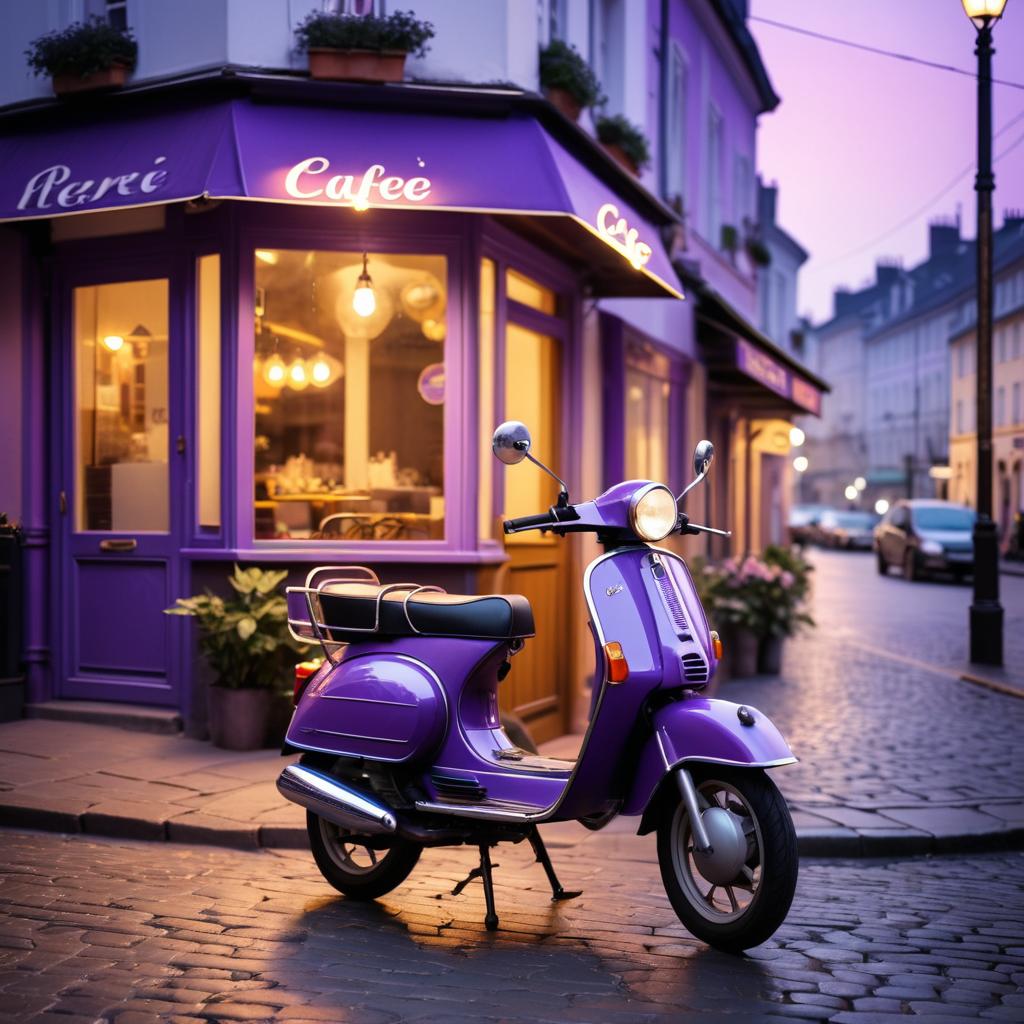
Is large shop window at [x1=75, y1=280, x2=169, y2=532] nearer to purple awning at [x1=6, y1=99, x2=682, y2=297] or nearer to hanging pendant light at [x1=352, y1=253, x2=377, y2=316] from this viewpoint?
purple awning at [x1=6, y1=99, x2=682, y2=297]

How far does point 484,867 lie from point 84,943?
1366mm

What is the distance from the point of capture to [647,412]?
13.5 metres

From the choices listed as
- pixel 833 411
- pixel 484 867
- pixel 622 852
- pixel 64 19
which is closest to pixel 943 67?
pixel 64 19

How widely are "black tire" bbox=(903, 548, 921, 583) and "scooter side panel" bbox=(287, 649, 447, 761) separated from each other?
2607 centimetres

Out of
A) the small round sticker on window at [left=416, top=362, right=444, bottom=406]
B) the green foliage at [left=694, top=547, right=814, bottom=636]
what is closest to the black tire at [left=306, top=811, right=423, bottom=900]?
the small round sticker on window at [left=416, top=362, right=444, bottom=406]

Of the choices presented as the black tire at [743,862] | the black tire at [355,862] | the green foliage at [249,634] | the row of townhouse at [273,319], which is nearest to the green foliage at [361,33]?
the row of townhouse at [273,319]

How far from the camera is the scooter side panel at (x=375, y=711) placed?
16.1 ft

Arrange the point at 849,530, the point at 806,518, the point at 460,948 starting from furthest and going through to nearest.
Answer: the point at 806,518 → the point at 849,530 → the point at 460,948

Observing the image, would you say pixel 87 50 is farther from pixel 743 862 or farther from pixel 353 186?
pixel 743 862

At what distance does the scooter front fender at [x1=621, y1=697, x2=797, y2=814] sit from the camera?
14.1 ft

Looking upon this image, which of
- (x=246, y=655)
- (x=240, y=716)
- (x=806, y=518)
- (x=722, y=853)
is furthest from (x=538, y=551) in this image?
(x=806, y=518)

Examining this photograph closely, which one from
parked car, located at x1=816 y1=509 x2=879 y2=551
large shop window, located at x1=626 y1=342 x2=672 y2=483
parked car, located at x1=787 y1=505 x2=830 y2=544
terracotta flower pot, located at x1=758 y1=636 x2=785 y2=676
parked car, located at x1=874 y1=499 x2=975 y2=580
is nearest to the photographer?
large shop window, located at x1=626 y1=342 x2=672 y2=483

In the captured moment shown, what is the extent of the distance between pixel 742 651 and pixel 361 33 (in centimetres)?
699

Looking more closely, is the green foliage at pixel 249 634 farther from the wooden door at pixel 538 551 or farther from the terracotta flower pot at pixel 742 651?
the terracotta flower pot at pixel 742 651
